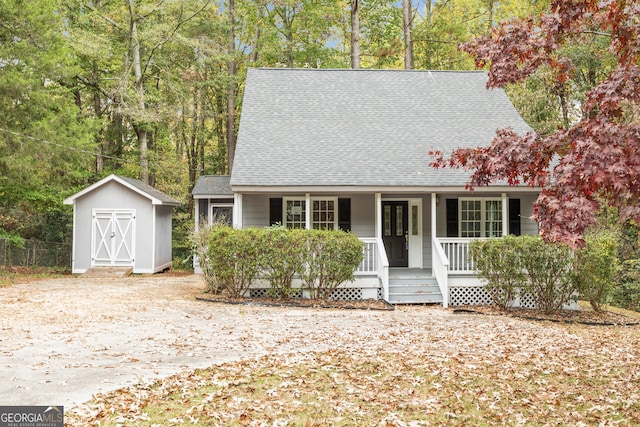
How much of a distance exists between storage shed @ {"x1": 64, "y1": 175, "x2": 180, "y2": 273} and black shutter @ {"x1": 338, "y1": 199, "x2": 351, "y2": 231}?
7542 mm

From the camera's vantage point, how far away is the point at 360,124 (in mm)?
16359

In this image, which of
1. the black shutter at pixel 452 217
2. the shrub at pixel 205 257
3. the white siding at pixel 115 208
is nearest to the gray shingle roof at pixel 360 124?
the black shutter at pixel 452 217

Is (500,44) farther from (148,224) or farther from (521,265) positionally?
(148,224)

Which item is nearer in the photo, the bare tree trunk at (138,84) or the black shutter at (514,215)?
the black shutter at (514,215)

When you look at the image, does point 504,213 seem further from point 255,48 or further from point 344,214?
point 255,48

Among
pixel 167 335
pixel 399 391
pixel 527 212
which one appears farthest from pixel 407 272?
pixel 399 391

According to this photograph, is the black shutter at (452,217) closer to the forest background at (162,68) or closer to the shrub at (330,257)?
the shrub at (330,257)

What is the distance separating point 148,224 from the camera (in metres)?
19.4

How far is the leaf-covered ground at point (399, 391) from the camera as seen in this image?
4.95m

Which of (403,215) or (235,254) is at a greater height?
(403,215)

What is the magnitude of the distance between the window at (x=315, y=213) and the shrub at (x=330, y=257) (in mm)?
2741

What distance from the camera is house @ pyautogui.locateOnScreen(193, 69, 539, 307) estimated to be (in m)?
13.2

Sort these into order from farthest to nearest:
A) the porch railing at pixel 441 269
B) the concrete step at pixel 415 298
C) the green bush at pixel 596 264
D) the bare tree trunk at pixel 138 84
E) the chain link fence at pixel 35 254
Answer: the bare tree trunk at pixel 138 84 → the chain link fence at pixel 35 254 → the concrete step at pixel 415 298 → the porch railing at pixel 441 269 → the green bush at pixel 596 264

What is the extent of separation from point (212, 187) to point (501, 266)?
11474mm
